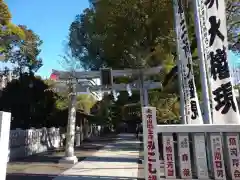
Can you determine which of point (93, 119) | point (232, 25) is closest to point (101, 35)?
point (232, 25)

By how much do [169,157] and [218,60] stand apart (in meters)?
2.95

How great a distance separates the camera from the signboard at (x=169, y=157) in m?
6.52

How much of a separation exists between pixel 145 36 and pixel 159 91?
4.16m

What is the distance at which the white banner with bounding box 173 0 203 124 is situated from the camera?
9453 millimetres

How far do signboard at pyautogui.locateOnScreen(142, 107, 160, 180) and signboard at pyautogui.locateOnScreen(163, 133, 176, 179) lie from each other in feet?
0.83

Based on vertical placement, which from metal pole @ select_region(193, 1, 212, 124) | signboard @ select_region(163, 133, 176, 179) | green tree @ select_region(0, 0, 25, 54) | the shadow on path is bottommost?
the shadow on path

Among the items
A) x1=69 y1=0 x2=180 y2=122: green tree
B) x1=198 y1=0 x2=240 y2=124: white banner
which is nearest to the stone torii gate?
x1=69 y1=0 x2=180 y2=122: green tree

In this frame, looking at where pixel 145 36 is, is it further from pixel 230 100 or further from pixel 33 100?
pixel 230 100

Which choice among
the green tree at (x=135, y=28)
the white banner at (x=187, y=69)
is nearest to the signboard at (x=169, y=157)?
the white banner at (x=187, y=69)

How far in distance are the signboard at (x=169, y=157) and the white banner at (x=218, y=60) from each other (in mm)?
1347

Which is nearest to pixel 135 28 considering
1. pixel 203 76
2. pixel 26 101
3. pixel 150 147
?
pixel 26 101

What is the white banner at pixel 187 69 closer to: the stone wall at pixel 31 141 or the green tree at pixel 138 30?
the green tree at pixel 138 30

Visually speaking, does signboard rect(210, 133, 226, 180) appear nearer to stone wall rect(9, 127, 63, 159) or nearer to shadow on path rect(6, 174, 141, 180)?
shadow on path rect(6, 174, 141, 180)

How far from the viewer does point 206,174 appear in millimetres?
6371
